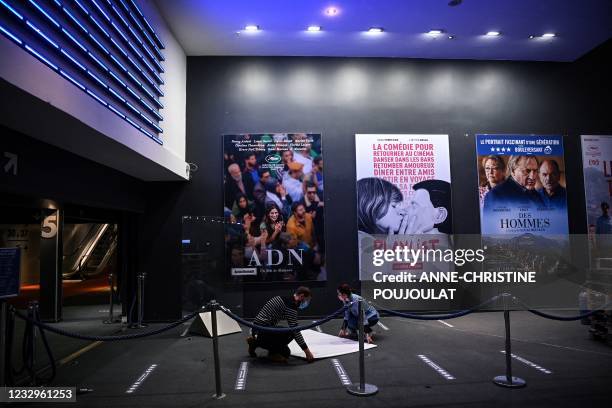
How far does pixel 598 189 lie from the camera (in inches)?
343

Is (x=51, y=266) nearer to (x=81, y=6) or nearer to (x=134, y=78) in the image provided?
(x=134, y=78)

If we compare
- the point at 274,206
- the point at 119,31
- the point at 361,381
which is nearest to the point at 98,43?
the point at 119,31

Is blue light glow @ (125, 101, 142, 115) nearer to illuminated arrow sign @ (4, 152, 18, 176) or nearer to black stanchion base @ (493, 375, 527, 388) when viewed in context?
illuminated arrow sign @ (4, 152, 18, 176)

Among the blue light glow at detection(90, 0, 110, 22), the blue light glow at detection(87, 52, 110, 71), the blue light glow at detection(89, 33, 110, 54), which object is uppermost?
the blue light glow at detection(90, 0, 110, 22)

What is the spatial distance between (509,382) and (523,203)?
204 inches

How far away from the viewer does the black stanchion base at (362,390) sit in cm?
397

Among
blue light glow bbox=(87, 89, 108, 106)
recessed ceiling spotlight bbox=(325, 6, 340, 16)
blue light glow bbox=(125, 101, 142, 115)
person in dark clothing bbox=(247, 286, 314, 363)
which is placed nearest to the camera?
blue light glow bbox=(87, 89, 108, 106)

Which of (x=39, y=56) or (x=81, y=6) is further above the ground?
(x=81, y=6)

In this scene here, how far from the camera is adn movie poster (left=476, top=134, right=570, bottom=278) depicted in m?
8.36

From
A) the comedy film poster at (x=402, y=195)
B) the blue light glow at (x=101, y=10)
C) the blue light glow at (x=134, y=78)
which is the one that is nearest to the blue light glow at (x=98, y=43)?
the blue light glow at (x=101, y=10)

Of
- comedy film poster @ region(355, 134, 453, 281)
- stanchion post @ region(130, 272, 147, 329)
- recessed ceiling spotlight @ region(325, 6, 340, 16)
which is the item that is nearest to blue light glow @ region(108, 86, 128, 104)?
stanchion post @ region(130, 272, 147, 329)

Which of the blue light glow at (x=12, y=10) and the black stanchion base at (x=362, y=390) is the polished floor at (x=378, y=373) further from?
the blue light glow at (x=12, y=10)

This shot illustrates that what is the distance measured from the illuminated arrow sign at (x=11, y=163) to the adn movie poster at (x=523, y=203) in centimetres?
763

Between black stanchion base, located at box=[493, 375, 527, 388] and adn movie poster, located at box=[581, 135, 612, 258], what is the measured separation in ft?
18.6
